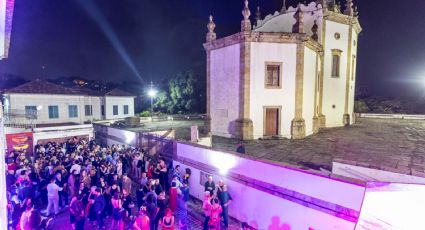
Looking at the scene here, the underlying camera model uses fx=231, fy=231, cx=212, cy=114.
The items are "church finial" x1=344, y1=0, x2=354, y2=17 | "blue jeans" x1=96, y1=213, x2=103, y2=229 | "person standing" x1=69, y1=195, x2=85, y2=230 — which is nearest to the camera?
"person standing" x1=69, y1=195, x2=85, y2=230

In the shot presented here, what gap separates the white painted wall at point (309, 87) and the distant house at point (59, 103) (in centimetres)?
2307

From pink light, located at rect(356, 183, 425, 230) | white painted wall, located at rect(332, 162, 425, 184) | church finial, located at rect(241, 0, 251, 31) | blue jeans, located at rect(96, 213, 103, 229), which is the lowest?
blue jeans, located at rect(96, 213, 103, 229)

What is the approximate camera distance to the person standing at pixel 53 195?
7.57 m

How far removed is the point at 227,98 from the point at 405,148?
11356 millimetres

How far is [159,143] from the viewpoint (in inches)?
511

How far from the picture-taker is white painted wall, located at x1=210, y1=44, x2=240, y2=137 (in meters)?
17.1

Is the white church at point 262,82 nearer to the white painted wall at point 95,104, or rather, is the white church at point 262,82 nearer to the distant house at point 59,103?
the distant house at point 59,103

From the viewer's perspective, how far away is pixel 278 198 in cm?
715

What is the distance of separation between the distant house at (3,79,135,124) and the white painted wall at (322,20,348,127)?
2703 cm

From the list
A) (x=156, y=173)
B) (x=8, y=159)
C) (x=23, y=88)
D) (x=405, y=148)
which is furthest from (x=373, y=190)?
(x=23, y=88)

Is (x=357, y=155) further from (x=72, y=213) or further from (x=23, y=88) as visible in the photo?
(x=23, y=88)

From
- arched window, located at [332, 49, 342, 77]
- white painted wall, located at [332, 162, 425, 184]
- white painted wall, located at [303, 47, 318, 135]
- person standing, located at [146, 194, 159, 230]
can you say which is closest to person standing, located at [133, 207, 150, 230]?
person standing, located at [146, 194, 159, 230]

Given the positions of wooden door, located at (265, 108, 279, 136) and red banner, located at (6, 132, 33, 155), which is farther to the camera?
wooden door, located at (265, 108, 279, 136)

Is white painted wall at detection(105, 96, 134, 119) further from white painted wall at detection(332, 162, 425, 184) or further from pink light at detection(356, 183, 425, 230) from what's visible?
pink light at detection(356, 183, 425, 230)
